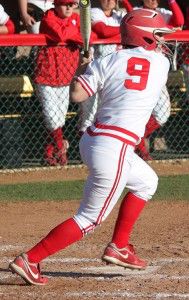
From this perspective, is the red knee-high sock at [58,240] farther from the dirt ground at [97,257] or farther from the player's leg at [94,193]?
the dirt ground at [97,257]

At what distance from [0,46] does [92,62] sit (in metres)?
4.49

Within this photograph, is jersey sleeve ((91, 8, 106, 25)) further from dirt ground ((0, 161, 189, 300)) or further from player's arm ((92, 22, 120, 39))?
dirt ground ((0, 161, 189, 300))

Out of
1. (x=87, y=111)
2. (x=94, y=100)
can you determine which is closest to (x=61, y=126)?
(x=87, y=111)

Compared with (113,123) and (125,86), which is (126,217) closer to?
(113,123)

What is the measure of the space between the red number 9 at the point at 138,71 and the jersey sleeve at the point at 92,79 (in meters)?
0.17

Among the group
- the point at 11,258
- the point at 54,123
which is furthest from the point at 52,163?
the point at 11,258

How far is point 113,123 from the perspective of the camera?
5785 mm

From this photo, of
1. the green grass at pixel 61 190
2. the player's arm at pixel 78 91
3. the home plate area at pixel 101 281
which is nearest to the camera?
the home plate area at pixel 101 281

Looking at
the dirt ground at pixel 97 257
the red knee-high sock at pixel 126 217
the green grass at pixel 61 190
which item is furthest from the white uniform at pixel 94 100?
the red knee-high sock at pixel 126 217

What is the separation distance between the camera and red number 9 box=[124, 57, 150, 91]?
579 centimetres

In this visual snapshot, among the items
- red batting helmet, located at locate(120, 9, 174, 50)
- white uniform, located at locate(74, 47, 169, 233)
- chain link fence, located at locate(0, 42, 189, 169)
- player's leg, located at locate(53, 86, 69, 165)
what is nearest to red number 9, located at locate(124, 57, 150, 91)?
white uniform, located at locate(74, 47, 169, 233)

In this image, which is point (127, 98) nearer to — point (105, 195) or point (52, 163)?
point (105, 195)

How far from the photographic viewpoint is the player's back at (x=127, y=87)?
5.77 meters

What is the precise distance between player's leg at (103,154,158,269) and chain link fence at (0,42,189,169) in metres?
4.40
